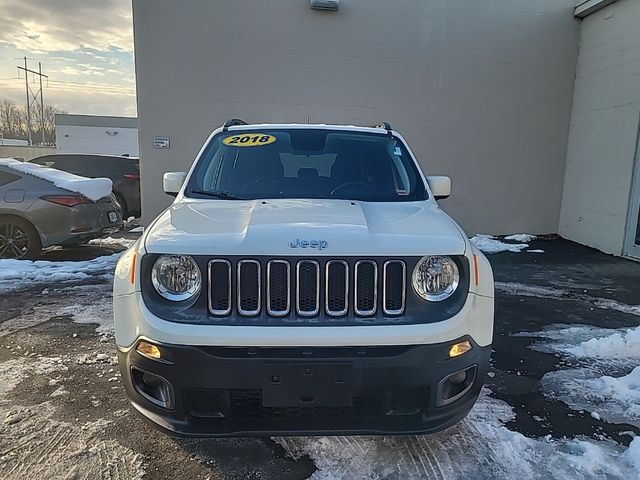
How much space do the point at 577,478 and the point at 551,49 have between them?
9767 millimetres

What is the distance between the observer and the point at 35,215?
7.14 metres

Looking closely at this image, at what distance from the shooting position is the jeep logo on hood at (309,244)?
223cm

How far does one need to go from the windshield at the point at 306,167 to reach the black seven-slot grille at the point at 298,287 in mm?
988

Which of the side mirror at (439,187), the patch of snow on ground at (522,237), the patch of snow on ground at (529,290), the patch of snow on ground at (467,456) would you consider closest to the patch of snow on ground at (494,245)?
the patch of snow on ground at (522,237)

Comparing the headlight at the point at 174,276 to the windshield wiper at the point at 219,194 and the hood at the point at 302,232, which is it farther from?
the windshield wiper at the point at 219,194

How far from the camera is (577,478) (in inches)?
96.8

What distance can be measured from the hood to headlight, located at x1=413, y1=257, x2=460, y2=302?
0.24ft

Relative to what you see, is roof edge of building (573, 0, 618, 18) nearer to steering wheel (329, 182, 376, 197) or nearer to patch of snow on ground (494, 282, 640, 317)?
patch of snow on ground (494, 282, 640, 317)

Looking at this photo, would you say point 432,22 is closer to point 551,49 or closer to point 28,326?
point 551,49

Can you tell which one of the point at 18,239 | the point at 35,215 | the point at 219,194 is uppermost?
the point at 219,194

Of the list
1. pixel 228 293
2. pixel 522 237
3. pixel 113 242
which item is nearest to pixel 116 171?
pixel 113 242

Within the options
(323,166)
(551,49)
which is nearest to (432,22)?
(551,49)

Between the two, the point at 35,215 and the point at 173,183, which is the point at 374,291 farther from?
the point at 35,215

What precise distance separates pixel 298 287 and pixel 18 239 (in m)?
6.63
